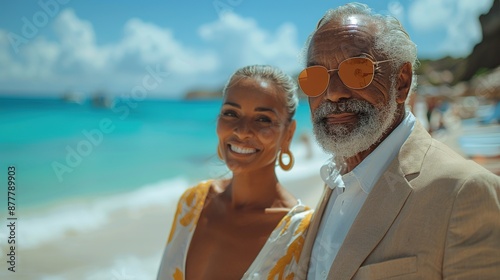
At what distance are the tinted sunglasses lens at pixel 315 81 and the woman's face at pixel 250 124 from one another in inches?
24.2

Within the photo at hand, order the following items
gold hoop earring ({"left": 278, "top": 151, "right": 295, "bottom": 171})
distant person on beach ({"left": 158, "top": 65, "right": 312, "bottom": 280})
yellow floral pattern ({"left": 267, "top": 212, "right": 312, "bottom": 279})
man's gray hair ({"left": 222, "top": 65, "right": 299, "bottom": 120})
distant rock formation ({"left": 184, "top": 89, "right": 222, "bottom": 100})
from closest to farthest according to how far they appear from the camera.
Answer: yellow floral pattern ({"left": 267, "top": 212, "right": 312, "bottom": 279}) < distant person on beach ({"left": 158, "top": 65, "right": 312, "bottom": 280}) < man's gray hair ({"left": 222, "top": 65, "right": 299, "bottom": 120}) < gold hoop earring ({"left": 278, "top": 151, "right": 295, "bottom": 171}) < distant rock formation ({"left": 184, "top": 89, "right": 222, "bottom": 100})

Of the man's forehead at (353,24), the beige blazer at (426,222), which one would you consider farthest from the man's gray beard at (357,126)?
the man's forehead at (353,24)

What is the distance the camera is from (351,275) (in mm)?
1727

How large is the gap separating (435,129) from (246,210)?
1884cm

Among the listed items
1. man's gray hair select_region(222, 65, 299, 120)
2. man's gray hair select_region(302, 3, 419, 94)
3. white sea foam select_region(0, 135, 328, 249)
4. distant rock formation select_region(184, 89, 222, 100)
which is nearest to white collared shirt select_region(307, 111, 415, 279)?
man's gray hair select_region(302, 3, 419, 94)

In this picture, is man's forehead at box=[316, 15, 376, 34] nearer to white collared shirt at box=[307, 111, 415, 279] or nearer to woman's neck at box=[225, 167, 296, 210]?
white collared shirt at box=[307, 111, 415, 279]

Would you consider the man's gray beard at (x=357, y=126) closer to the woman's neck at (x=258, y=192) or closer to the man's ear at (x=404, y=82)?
the man's ear at (x=404, y=82)

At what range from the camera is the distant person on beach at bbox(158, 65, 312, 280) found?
2549 mm

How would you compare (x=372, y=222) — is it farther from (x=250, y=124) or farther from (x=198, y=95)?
(x=198, y=95)

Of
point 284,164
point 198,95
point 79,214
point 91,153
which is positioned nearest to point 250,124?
point 284,164

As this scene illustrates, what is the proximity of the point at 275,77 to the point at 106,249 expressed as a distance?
5346mm

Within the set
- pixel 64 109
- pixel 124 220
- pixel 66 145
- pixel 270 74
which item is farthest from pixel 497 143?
pixel 64 109

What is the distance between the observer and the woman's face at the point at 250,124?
262cm

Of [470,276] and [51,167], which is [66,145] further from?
[470,276]
